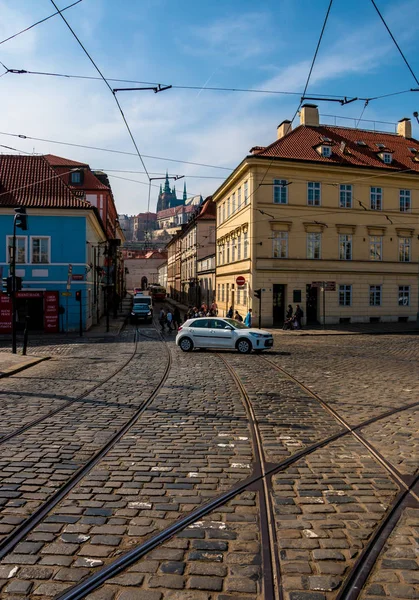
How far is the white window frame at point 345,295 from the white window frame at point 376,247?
286 centimetres

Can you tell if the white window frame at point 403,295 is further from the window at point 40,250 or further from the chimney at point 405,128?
the window at point 40,250

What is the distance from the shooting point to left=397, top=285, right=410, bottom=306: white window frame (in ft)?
122

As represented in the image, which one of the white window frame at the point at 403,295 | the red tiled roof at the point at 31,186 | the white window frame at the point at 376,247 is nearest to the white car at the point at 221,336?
the red tiled roof at the point at 31,186

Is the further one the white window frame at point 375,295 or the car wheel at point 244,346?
the white window frame at point 375,295

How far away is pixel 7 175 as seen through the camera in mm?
31703

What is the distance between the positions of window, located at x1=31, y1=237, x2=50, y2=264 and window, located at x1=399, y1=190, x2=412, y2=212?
24199mm

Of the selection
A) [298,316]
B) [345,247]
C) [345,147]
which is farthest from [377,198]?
[298,316]

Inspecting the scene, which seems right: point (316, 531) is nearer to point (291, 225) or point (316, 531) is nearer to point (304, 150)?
point (291, 225)

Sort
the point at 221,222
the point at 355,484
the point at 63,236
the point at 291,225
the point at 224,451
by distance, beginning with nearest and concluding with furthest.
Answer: the point at 355,484, the point at 224,451, the point at 63,236, the point at 291,225, the point at 221,222

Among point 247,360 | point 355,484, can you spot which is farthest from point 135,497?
point 247,360

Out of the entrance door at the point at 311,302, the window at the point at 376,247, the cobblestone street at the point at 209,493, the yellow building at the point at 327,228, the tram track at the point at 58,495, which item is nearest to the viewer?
the cobblestone street at the point at 209,493

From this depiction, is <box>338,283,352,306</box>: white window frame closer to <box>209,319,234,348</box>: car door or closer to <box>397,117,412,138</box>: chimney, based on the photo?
<box>397,117,412,138</box>: chimney

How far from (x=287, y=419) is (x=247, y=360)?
8.59 metres

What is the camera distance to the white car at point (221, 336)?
63.7ft
